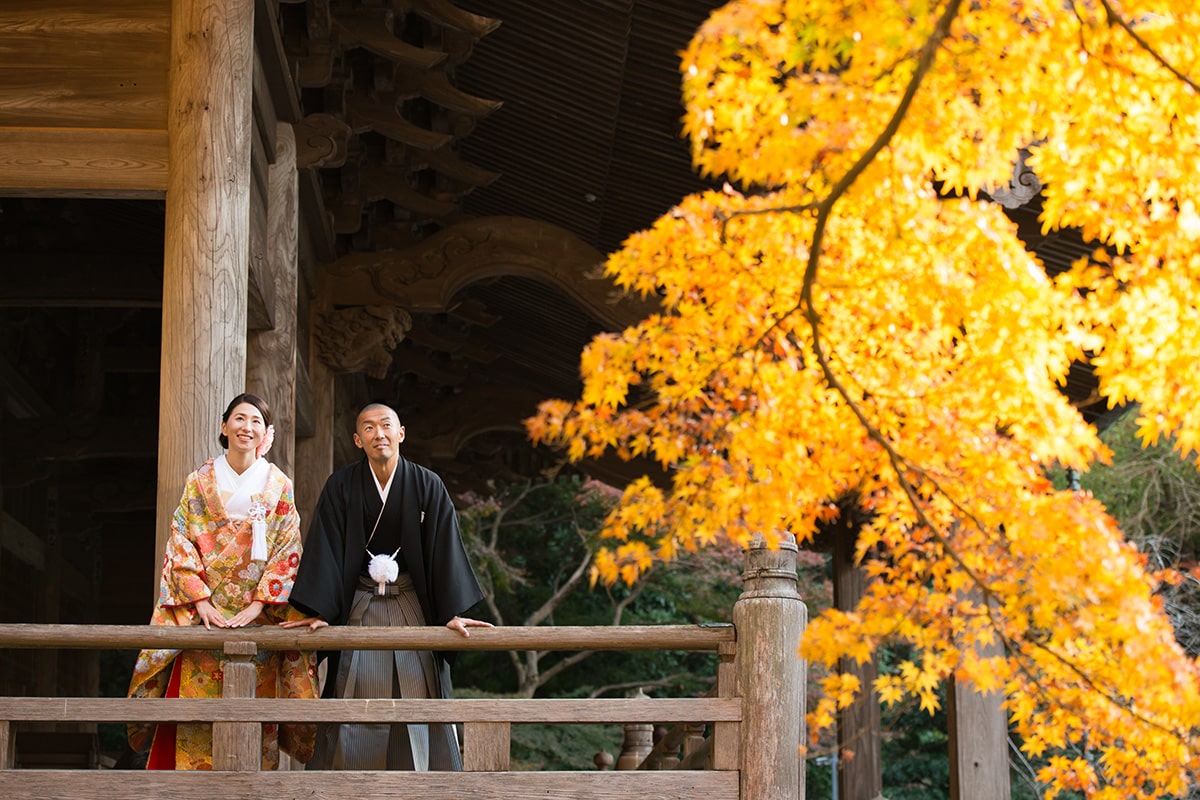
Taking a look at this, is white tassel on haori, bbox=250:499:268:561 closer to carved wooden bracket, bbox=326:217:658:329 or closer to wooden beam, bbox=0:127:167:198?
wooden beam, bbox=0:127:167:198

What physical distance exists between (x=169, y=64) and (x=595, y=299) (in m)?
4.07

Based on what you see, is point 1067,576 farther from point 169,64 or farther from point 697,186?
point 697,186

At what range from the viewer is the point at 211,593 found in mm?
5262

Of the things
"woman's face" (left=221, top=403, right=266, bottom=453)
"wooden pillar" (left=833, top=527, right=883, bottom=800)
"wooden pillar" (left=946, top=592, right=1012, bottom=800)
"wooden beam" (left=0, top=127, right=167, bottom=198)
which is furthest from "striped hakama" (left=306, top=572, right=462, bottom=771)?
"wooden pillar" (left=833, top=527, right=883, bottom=800)

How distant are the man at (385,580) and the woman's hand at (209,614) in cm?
26

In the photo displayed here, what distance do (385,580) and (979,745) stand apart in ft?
15.3

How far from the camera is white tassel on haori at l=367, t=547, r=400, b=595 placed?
5332mm

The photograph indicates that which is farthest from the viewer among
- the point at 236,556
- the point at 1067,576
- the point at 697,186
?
the point at 697,186

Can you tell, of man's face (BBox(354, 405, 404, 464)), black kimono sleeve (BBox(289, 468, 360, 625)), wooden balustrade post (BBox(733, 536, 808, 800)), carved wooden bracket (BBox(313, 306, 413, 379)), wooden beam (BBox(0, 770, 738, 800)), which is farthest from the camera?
carved wooden bracket (BBox(313, 306, 413, 379))

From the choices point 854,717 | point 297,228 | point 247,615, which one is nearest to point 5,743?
point 247,615

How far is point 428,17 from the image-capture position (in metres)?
8.30

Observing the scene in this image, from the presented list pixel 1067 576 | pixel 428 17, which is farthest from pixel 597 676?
pixel 1067 576

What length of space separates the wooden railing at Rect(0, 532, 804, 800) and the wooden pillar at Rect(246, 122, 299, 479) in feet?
10.6

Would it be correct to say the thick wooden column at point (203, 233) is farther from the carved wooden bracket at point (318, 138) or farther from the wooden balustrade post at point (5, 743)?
the carved wooden bracket at point (318, 138)
